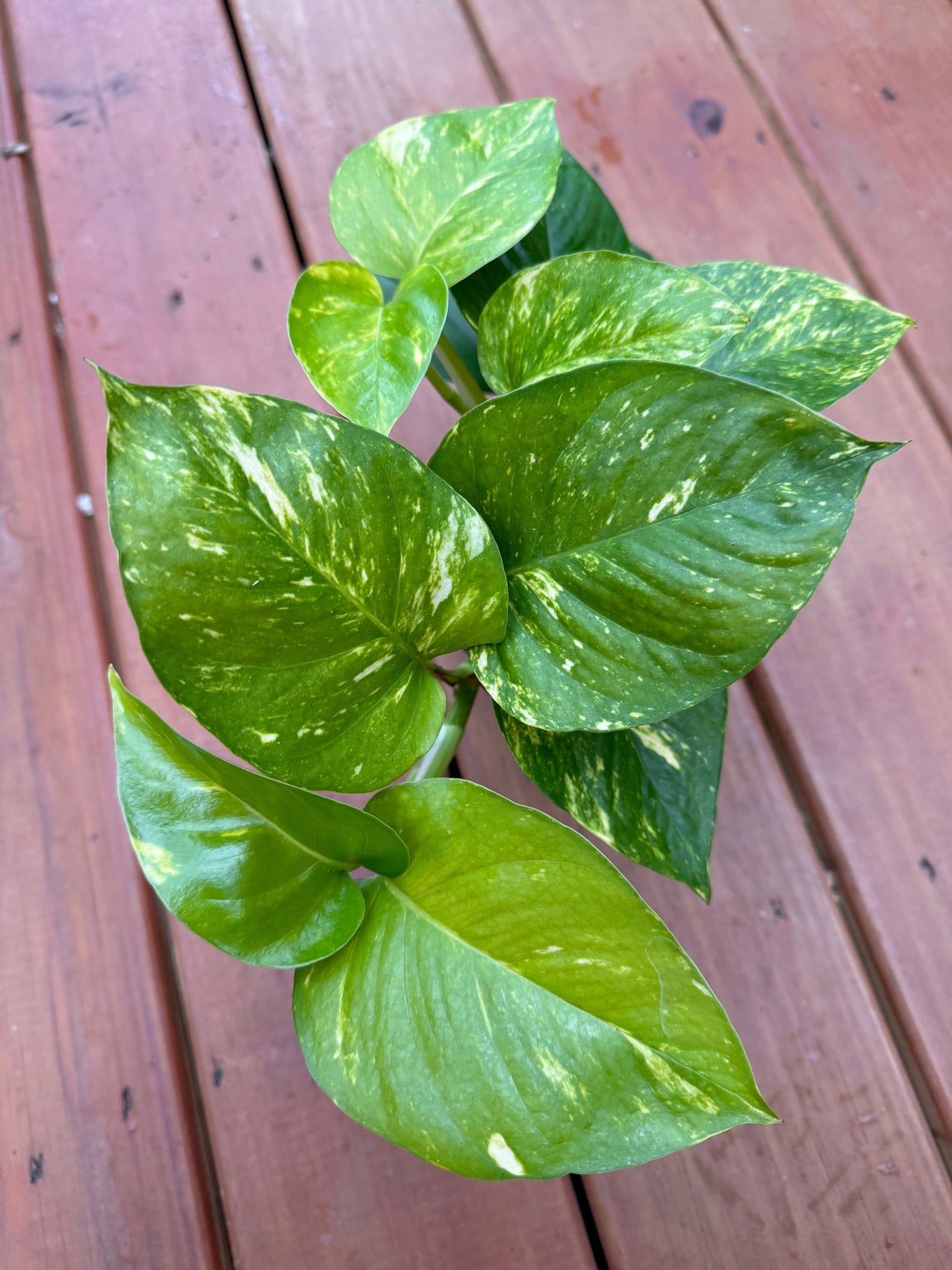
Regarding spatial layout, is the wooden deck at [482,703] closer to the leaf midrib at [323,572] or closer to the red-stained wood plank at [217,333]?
the red-stained wood plank at [217,333]

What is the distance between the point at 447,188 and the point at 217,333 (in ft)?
1.04

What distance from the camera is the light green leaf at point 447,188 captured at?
17.0 inches

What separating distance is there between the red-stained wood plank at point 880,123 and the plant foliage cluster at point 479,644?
1.19ft

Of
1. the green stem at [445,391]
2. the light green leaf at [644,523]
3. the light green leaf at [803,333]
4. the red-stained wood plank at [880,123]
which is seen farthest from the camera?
the red-stained wood plank at [880,123]

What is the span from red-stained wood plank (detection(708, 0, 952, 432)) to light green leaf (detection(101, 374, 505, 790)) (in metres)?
0.55

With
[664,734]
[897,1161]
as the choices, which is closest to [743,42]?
[664,734]

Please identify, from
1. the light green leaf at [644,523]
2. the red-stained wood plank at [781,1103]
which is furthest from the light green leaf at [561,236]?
the red-stained wood plank at [781,1103]

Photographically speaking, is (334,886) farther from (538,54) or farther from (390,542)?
(538,54)

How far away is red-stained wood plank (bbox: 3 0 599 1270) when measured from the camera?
52 cm

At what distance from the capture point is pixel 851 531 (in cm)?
66

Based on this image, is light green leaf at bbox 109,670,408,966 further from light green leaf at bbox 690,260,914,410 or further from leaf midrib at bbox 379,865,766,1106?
light green leaf at bbox 690,260,914,410

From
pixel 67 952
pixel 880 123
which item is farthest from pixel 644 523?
Answer: pixel 880 123

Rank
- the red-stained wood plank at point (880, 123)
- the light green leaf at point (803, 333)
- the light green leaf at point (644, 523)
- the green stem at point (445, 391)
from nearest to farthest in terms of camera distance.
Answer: the light green leaf at point (644, 523)
the light green leaf at point (803, 333)
the green stem at point (445, 391)
the red-stained wood plank at point (880, 123)

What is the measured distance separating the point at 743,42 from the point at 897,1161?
942 mm
